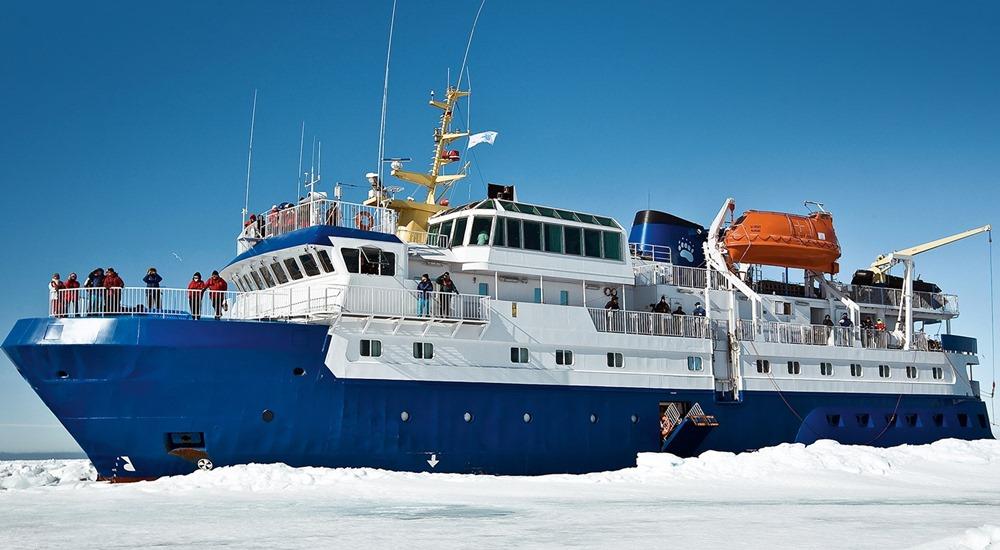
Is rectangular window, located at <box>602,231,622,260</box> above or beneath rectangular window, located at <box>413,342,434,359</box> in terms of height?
above

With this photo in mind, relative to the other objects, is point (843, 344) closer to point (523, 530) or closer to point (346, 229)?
point (346, 229)

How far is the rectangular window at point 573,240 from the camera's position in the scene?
26.3 metres

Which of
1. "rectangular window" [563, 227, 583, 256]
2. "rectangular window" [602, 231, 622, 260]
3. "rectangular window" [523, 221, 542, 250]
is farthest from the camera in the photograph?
"rectangular window" [602, 231, 622, 260]

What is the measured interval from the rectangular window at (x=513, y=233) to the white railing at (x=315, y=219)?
279cm

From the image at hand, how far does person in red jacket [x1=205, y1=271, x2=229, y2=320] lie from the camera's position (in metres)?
22.3

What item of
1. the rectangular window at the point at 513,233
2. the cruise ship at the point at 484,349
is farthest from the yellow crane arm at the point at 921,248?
the rectangular window at the point at 513,233

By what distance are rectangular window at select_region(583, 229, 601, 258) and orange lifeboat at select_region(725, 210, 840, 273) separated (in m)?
5.57

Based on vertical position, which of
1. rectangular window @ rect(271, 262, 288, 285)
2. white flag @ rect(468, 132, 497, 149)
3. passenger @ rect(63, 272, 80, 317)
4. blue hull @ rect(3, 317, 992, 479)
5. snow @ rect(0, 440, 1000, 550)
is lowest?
snow @ rect(0, 440, 1000, 550)

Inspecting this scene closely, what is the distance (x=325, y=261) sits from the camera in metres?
23.4

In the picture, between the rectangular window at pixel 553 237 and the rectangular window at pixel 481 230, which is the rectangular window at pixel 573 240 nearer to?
the rectangular window at pixel 553 237

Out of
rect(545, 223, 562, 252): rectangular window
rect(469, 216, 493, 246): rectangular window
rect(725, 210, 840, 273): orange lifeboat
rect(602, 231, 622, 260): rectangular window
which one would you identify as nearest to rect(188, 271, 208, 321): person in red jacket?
rect(469, 216, 493, 246): rectangular window

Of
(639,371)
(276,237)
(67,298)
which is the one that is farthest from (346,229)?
(639,371)

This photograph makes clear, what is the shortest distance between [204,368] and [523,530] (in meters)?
9.52

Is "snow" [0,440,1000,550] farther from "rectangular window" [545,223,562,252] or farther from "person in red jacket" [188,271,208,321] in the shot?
"rectangular window" [545,223,562,252]
